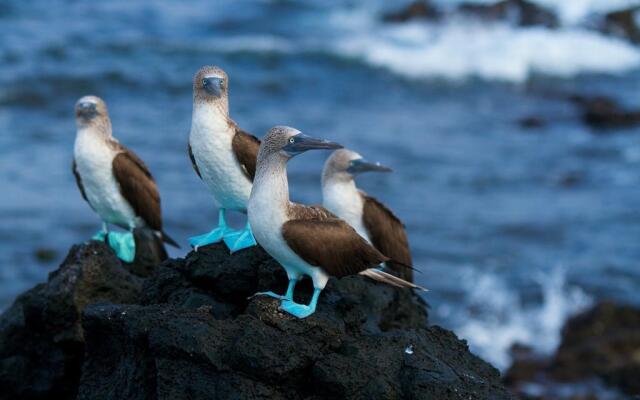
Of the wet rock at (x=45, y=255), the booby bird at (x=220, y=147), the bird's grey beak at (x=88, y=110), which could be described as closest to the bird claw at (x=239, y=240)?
the booby bird at (x=220, y=147)

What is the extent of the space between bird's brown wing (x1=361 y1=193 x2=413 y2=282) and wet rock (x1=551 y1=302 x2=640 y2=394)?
464cm

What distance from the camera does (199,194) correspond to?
59.6 ft

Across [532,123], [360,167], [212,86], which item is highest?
[532,123]

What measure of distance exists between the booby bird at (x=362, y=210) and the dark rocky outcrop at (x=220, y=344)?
4.57 feet

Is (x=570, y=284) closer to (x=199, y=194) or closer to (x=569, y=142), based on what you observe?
(x=199, y=194)

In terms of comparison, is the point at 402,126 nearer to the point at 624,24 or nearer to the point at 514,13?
the point at 514,13

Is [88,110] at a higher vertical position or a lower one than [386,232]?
lower

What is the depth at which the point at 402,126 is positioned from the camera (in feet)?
78.6

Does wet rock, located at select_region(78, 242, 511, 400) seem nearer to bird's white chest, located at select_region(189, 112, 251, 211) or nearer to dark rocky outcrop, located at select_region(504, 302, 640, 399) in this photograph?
bird's white chest, located at select_region(189, 112, 251, 211)

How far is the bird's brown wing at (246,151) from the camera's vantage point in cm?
695

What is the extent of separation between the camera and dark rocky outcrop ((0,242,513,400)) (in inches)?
224

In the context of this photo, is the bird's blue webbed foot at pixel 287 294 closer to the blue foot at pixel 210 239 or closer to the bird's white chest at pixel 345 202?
the blue foot at pixel 210 239

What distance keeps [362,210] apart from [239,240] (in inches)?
95.3

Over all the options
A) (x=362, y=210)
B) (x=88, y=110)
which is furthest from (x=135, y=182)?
(x=362, y=210)
